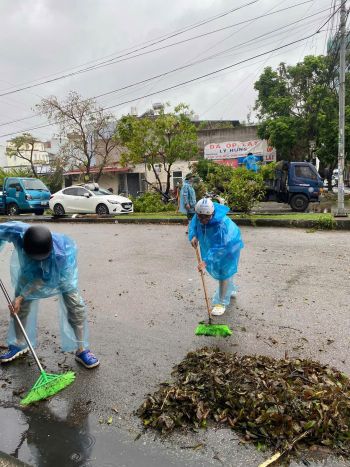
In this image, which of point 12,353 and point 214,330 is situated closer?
point 12,353

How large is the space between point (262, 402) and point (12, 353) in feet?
7.82

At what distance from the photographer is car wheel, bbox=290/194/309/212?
599 inches

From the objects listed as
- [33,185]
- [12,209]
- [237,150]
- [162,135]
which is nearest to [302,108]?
[237,150]

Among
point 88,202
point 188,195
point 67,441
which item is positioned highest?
point 188,195

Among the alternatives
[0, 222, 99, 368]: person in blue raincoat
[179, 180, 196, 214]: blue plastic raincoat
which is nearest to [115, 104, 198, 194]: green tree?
[179, 180, 196, 214]: blue plastic raincoat

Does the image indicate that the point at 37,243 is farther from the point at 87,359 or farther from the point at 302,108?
the point at 302,108

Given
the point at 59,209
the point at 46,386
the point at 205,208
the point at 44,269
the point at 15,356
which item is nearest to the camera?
the point at 46,386

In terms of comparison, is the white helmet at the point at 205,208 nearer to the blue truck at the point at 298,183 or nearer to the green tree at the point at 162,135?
the blue truck at the point at 298,183

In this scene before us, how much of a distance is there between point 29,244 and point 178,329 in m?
1.95

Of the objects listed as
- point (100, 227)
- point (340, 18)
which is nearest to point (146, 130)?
point (100, 227)

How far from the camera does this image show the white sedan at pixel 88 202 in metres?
16.8

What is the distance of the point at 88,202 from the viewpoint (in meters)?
17.0

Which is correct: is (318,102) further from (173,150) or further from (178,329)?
(178,329)

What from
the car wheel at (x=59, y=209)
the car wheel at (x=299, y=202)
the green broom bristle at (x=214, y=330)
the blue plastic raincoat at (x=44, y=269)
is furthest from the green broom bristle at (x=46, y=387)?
the car wheel at (x=59, y=209)
